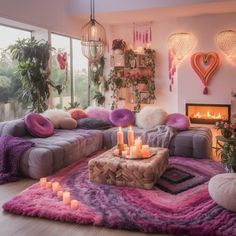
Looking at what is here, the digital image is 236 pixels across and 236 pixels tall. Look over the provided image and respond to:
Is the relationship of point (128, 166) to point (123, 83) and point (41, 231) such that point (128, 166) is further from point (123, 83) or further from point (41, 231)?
point (123, 83)

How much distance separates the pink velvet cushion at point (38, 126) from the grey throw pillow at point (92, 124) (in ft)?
2.34

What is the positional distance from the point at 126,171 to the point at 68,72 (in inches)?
172

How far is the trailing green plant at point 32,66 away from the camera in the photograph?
537 centimetres

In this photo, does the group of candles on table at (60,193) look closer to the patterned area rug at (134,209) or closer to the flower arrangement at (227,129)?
the patterned area rug at (134,209)

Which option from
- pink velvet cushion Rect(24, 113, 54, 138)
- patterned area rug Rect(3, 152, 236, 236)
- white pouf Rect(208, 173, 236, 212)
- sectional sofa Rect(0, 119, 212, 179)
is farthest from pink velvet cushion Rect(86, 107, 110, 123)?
white pouf Rect(208, 173, 236, 212)

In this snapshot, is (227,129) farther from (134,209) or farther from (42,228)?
(42,228)

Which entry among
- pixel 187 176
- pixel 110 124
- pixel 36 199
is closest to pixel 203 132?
pixel 187 176

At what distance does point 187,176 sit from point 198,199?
70cm

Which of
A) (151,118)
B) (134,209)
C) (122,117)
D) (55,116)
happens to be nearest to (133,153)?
(134,209)

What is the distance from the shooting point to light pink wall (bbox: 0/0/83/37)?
518cm

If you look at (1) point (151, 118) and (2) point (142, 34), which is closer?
(1) point (151, 118)

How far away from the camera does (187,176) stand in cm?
386

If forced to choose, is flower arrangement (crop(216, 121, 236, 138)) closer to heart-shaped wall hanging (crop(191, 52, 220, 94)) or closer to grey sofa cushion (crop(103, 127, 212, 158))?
Answer: grey sofa cushion (crop(103, 127, 212, 158))

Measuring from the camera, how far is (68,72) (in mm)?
7355
